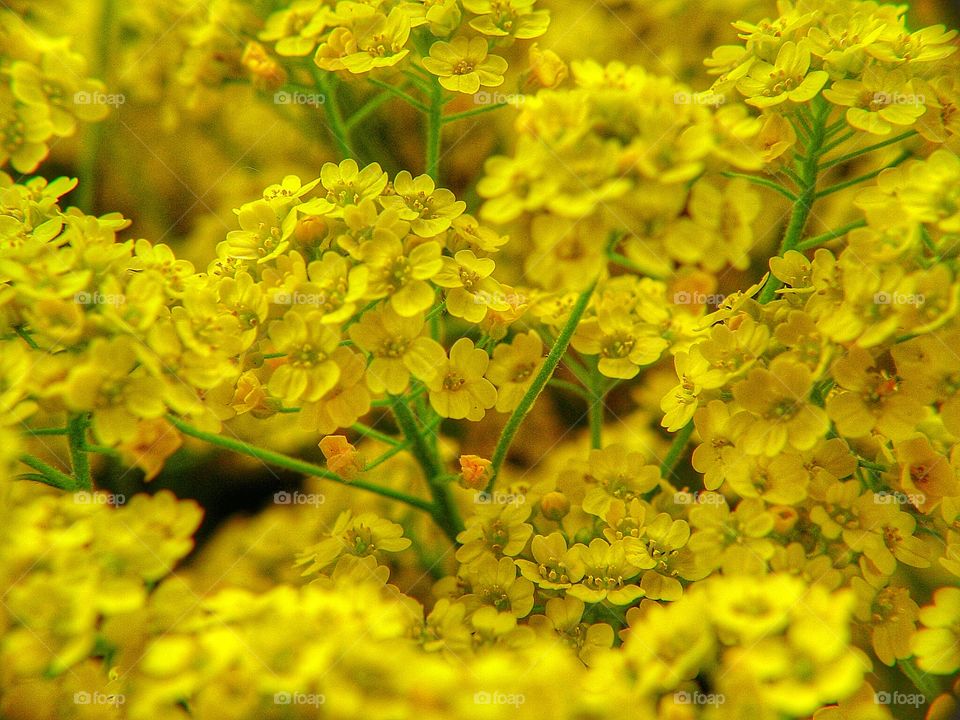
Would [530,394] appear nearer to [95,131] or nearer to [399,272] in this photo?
[399,272]

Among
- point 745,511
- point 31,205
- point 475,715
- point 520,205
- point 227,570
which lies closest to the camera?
point 475,715

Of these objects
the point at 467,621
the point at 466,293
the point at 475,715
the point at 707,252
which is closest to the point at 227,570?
the point at 467,621

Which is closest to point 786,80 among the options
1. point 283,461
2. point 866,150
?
point 866,150

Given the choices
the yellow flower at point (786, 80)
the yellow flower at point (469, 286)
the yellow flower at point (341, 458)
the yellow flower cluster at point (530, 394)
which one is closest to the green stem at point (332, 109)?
the yellow flower cluster at point (530, 394)

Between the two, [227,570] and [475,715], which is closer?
[475,715]

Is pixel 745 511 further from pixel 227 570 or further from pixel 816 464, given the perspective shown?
pixel 227 570

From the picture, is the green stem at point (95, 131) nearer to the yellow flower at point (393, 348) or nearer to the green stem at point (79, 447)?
the green stem at point (79, 447)
